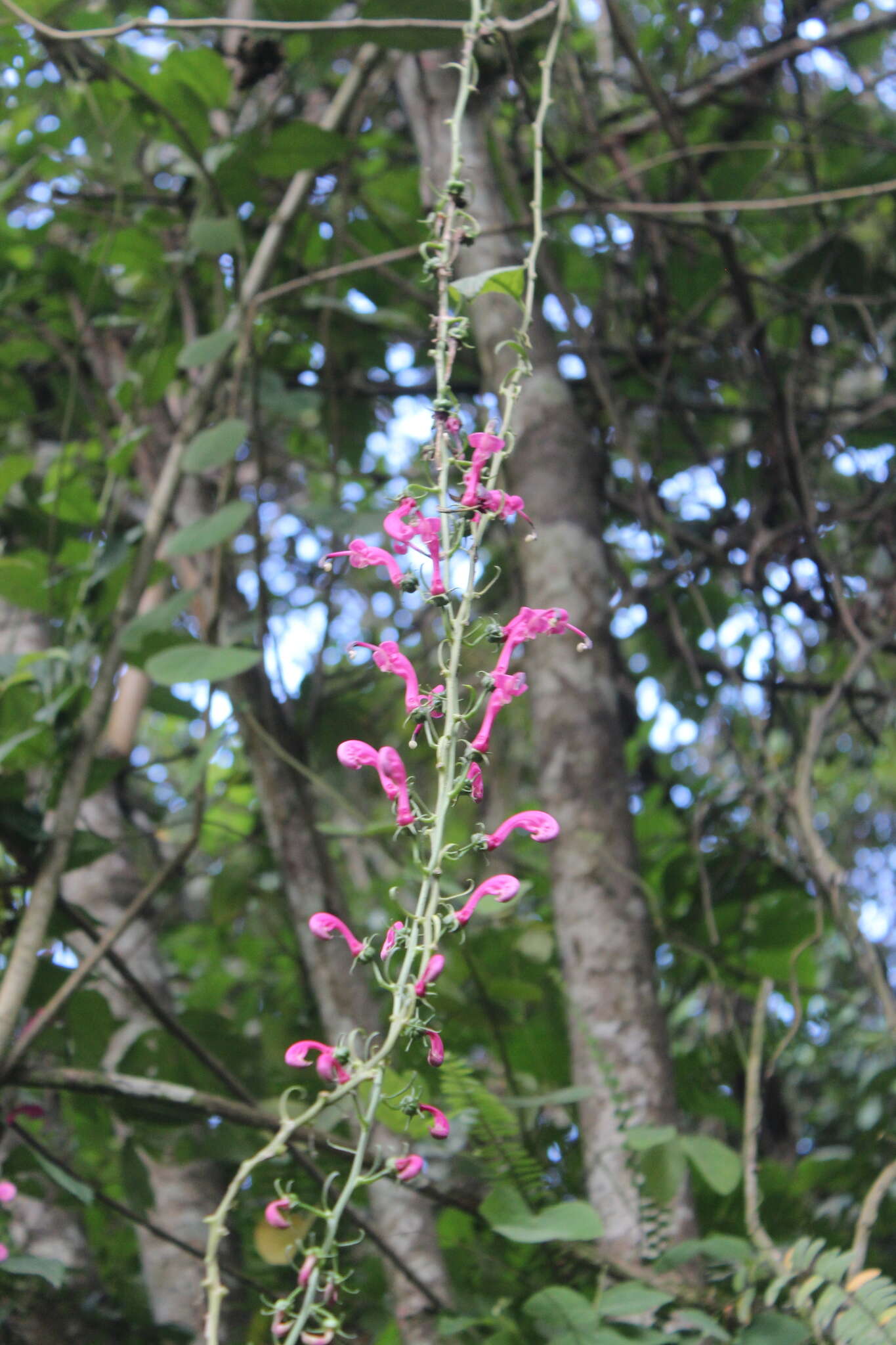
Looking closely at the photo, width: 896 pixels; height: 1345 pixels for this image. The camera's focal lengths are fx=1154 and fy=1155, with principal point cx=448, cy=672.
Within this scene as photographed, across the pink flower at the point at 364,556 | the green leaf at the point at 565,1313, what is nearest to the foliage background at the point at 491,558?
the green leaf at the point at 565,1313

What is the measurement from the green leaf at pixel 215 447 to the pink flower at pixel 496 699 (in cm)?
81

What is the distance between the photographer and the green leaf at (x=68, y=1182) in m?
1.13

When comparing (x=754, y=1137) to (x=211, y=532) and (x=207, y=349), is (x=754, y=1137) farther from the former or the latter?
(x=207, y=349)

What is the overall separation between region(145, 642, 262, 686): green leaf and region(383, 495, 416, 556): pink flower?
49 cm

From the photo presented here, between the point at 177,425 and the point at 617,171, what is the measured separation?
0.98 metres

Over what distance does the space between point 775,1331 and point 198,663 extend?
909 mm

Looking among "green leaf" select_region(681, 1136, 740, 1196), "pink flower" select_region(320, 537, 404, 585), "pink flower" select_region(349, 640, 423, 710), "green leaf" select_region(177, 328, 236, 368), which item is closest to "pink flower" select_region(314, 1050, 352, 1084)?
"pink flower" select_region(349, 640, 423, 710)

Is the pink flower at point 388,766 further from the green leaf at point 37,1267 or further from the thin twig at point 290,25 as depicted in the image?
the thin twig at point 290,25

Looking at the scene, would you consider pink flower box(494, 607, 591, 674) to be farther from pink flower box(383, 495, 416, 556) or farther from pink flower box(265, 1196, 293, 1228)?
pink flower box(265, 1196, 293, 1228)

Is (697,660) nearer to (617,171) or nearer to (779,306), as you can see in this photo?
(779,306)

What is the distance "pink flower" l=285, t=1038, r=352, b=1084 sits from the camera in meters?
0.68

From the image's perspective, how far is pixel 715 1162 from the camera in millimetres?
1261

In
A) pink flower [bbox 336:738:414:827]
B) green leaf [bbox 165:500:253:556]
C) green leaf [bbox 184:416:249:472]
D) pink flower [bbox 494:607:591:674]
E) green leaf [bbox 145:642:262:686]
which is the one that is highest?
green leaf [bbox 184:416:249:472]

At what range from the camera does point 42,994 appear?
4.64ft
